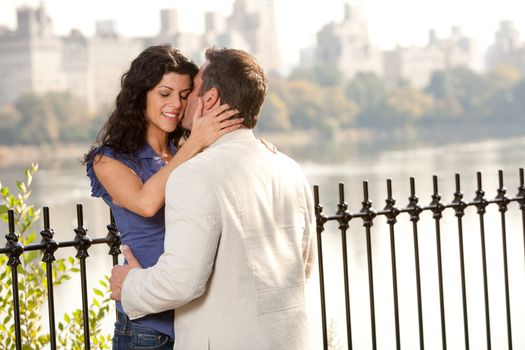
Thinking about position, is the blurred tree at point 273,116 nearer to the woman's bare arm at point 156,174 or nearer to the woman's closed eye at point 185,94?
the woman's closed eye at point 185,94

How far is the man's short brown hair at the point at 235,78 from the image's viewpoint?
1700 mm

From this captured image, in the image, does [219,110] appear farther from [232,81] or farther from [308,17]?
[308,17]

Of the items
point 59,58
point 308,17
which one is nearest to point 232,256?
point 59,58

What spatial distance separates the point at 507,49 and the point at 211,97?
258ft

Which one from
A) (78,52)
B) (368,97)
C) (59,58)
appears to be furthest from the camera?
(78,52)

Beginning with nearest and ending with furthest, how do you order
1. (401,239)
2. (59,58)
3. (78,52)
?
(401,239), (59,58), (78,52)

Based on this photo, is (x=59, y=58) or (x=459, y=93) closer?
(x=459, y=93)

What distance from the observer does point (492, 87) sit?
5797 cm

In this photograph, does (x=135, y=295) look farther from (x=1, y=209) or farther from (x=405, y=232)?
(x=405, y=232)

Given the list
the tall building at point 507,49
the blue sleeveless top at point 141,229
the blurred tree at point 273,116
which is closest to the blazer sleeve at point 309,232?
the blue sleeveless top at point 141,229

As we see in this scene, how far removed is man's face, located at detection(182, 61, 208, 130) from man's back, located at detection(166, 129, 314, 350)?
99 millimetres

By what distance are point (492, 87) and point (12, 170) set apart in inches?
1147

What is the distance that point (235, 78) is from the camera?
170 centimetres

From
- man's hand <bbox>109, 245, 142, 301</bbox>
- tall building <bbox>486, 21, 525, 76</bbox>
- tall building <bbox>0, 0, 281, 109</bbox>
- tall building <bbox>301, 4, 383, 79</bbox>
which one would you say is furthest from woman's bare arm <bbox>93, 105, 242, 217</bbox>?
tall building <bbox>486, 21, 525, 76</bbox>
